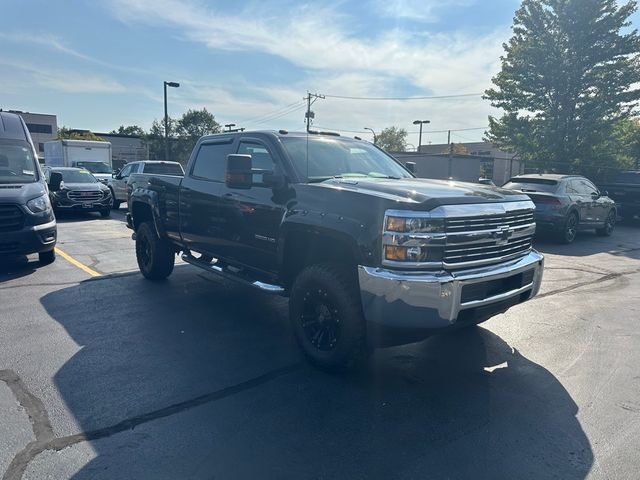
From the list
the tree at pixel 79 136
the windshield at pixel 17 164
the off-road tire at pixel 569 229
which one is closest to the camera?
the windshield at pixel 17 164

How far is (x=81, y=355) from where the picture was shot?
4.27 meters

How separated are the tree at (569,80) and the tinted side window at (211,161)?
18.6 metres

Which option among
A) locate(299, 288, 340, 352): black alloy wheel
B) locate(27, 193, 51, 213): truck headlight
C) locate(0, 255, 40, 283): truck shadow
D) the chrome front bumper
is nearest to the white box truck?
locate(0, 255, 40, 283): truck shadow

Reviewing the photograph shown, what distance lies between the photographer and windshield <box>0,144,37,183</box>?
26.3ft

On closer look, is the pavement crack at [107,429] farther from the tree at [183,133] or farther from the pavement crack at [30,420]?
the tree at [183,133]

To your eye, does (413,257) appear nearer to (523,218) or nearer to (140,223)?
(523,218)

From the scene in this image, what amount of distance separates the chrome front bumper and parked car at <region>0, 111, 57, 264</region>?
6.07 metres

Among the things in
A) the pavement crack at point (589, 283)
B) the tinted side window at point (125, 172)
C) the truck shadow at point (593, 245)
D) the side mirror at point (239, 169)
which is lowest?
the truck shadow at point (593, 245)

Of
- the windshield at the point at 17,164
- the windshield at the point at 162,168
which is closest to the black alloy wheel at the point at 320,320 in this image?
the windshield at the point at 17,164

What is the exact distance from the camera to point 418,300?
334 cm

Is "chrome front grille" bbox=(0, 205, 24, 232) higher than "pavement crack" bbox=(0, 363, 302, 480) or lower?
higher

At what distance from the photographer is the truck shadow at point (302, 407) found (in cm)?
276

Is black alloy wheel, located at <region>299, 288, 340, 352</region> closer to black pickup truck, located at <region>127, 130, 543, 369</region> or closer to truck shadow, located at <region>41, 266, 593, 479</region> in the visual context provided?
black pickup truck, located at <region>127, 130, 543, 369</region>

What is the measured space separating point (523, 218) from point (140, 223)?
5414 mm
